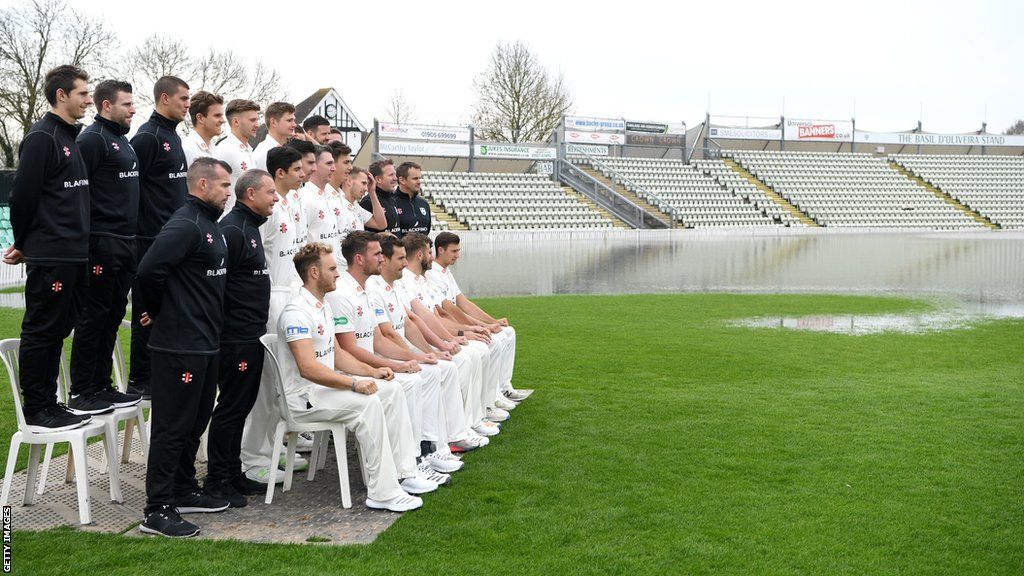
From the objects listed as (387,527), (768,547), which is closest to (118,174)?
(387,527)

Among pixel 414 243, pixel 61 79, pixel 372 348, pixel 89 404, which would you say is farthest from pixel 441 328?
pixel 61 79

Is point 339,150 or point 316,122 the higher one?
point 316,122

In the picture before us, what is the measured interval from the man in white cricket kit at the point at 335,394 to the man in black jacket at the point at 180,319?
587 mm

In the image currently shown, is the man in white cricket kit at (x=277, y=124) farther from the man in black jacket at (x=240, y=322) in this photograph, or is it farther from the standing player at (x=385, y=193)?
the man in black jacket at (x=240, y=322)

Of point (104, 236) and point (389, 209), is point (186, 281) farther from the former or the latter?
point (389, 209)

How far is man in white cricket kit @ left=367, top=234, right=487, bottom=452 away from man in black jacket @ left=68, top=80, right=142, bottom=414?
5.94 ft

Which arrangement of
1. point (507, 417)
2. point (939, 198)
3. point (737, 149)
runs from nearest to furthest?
point (507, 417), point (939, 198), point (737, 149)

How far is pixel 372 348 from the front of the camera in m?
6.77

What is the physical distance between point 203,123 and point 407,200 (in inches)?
116

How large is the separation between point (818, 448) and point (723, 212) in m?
43.6

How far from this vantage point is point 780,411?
825 cm

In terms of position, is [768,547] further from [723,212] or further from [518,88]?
[518,88]

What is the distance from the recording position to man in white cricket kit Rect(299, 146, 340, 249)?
7219mm

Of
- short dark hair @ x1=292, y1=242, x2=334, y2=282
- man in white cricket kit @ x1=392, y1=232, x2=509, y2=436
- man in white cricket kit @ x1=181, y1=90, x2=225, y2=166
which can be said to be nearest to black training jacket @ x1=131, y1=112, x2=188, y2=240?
man in white cricket kit @ x1=181, y1=90, x2=225, y2=166
